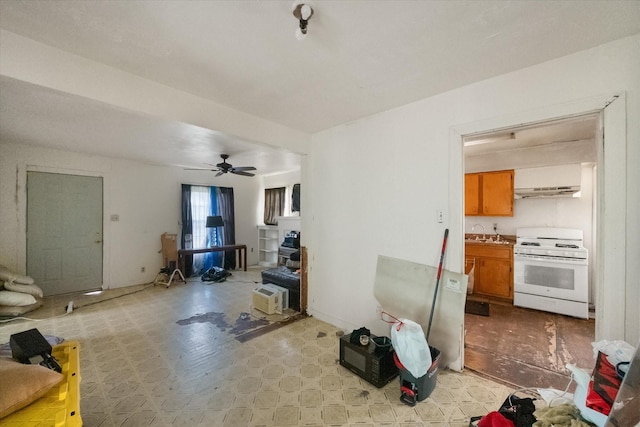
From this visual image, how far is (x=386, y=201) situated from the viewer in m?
2.67

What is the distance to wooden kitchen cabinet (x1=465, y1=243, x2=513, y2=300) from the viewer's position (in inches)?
156

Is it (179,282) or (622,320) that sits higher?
(622,320)

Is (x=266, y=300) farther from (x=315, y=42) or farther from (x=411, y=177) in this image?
(x=315, y=42)

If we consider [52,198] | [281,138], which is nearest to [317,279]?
[281,138]

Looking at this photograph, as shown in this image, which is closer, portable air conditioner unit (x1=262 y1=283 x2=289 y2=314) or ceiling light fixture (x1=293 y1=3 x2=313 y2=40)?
ceiling light fixture (x1=293 y1=3 x2=313 y2=40)

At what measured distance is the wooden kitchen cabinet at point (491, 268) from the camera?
3.95m

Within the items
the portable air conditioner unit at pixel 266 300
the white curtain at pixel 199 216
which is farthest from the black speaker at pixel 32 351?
the white curtain at pixel 199 216

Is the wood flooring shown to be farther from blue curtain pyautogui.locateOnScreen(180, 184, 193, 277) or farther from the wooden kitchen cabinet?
blue curtain pyautogui.locateOnScreen(180, 184, 193, 277)

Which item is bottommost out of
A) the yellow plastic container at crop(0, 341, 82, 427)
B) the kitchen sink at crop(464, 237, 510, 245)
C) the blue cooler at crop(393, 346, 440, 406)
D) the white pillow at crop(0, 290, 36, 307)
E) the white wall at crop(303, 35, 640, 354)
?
the blue cooler at crop(393, 346, 440, 406)

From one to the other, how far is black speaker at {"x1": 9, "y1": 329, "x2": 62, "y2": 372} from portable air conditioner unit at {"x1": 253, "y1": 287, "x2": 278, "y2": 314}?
2.27 m

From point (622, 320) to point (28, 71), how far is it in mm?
4049

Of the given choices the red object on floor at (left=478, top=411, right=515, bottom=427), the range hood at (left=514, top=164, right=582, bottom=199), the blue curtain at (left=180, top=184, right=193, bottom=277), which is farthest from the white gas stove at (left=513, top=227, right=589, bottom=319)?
the blue curtain at (left=180, top=184, right=193, bottom=277)

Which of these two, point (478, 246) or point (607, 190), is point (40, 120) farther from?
point (478, 246)

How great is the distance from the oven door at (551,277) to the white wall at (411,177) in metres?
2.28
